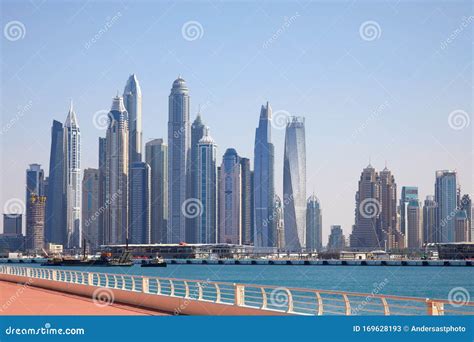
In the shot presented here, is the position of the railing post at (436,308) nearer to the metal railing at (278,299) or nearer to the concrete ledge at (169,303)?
the metal railing at (278,299)

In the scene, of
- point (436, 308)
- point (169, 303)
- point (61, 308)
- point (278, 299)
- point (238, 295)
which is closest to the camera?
point (436, 308)

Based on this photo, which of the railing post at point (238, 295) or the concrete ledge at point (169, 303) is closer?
the concrete ledge at point (169, 303)

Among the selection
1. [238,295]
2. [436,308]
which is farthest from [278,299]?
[436,308]

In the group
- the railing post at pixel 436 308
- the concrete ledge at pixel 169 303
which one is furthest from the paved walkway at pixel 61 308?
the railing post at pixel 436 308

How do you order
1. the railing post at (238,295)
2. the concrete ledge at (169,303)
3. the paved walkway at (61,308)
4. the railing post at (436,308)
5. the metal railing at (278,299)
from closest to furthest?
1. the railing post at (436,308)
2. the metal railing at (278,299)
3. the concrete ledge at (169,303)
4. the railing post at (238,295)
5. the paved walkway at (61,308)

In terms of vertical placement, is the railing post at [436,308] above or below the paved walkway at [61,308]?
above

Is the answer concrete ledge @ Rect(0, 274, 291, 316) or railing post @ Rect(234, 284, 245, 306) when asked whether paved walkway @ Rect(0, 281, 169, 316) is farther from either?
railing post @ Rect(234, 284, 245, 306)

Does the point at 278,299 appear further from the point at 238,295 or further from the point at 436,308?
the point at 436,308

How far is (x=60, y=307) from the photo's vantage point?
3186 centimetres

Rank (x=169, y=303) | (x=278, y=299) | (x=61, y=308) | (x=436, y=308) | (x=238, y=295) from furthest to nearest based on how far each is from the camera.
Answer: (x=278, y=299), (x=61, y=308), (x=169, y=303), (x=238, y=295), (x=436, y=308)

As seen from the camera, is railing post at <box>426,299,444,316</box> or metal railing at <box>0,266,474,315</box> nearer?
railing post at <box>426,299,444,316</box>

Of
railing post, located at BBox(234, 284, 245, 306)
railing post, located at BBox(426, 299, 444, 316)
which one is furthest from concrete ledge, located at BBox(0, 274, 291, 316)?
railing post, located at BBox(426, 299, 444, 316)
